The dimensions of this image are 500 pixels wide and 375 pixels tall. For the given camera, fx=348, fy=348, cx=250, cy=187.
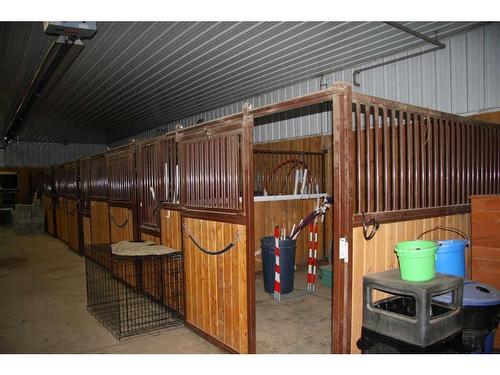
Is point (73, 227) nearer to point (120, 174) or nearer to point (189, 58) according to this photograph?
point (120, 174)

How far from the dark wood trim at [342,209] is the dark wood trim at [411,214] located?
0.47 feet

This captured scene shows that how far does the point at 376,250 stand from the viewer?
2.60m

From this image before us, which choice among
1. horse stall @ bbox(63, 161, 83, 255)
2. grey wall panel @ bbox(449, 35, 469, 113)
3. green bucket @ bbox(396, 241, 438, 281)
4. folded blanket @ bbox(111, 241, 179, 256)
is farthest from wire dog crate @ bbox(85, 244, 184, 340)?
grey wall panel @ bbox(449, 35, 469, 113)

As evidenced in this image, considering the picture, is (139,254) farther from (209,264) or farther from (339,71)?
(339,71)

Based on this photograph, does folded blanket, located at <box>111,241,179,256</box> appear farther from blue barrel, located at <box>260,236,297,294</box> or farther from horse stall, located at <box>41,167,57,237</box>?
horse stall, located at <box>41,167,57,237</box>

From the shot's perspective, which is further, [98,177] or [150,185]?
[98,177]

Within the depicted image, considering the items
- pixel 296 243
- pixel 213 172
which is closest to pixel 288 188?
pixel 296 243

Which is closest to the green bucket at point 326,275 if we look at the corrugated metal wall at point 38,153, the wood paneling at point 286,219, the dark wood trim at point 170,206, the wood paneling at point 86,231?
the wood paneling at point 286,219

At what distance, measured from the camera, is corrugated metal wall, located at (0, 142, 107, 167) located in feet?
47.3

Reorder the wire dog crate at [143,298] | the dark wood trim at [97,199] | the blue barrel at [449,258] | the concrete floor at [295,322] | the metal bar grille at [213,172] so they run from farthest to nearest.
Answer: the dark wood trim at [97,199] < the wire dog crate at [143,298] < the concrete floor at [295,322] < the metal bar grille at [213,172] < the blue barrel at [449,258]

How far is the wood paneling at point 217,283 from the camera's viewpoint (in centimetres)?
285

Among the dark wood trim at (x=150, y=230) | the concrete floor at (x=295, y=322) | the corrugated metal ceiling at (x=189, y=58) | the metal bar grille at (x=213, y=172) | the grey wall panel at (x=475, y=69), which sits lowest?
the concrete floor at (x=295, y=322)

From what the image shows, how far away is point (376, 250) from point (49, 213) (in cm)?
1058

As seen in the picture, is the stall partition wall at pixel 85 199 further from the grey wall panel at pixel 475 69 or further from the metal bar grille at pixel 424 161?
the grey wall panel at pixel 475 69
